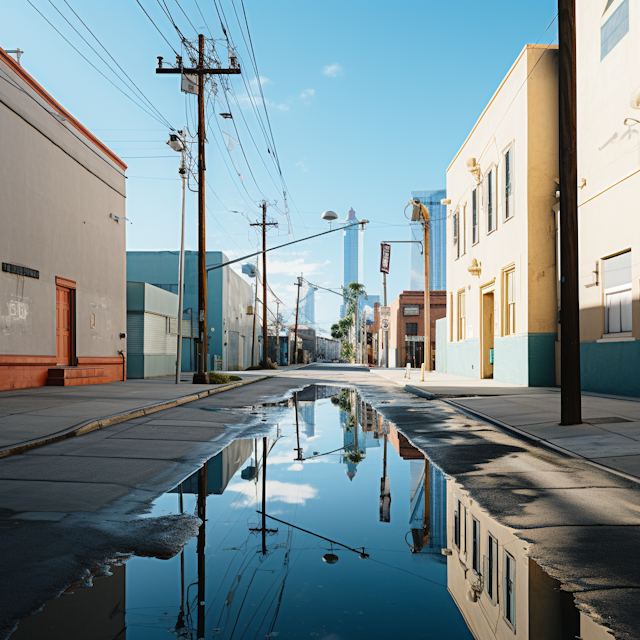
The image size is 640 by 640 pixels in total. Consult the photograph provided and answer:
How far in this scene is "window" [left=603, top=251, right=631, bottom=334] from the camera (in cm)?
1407

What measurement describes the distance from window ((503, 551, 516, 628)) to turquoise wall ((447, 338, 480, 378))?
21765mm

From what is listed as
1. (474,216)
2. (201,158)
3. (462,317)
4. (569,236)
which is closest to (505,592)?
(569,236)

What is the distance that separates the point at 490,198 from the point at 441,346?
13585 millimetres

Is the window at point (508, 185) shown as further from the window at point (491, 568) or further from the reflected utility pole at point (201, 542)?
the window at point (491, 568)

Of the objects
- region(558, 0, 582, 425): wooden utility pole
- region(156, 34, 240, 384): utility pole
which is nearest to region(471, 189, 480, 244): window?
region(156, 34, 240, 384): utility pole

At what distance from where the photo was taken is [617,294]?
14.6 metres

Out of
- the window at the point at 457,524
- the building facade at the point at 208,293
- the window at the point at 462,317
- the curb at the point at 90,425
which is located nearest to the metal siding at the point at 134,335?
the curb at the point at 90,425

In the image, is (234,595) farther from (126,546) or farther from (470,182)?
(470,182)

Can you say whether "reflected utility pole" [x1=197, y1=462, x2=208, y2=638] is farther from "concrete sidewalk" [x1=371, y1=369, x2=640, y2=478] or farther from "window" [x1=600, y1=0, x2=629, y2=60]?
"window" [x1=600, y1=0, x2=629, y2=60]

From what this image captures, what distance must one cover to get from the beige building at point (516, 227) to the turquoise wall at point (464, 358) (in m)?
0.10

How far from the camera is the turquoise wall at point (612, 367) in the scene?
1348 centimetres

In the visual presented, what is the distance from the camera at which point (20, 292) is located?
16625 millimetres

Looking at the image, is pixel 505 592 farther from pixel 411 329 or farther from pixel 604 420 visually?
pixel 411 329

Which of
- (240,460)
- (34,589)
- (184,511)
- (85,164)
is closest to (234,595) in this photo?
(34,589)
